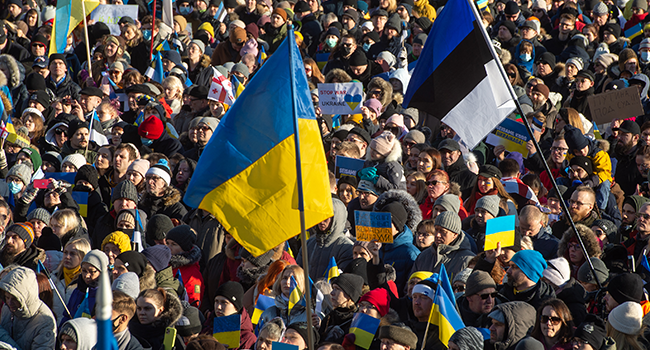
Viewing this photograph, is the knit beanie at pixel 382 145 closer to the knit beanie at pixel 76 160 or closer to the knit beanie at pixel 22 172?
the knit beanie at pixel 76 160

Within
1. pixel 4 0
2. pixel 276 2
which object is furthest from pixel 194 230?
pixel 4 0

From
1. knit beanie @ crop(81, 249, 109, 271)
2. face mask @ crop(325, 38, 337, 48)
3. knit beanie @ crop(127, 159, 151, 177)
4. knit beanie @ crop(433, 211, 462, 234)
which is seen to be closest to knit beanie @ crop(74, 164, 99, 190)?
knit beanie @ crop(127, 159, 151, 177)

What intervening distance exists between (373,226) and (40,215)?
134 inches

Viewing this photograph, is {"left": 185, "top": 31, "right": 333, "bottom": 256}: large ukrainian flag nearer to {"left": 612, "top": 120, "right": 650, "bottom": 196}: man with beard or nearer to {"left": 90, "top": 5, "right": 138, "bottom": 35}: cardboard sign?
{"left": 612, "top": 120, "right": 650, "bottom": 196}: man with beard

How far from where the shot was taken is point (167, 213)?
8.13 meters

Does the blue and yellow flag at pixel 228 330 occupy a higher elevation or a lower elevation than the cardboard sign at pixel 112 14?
higher

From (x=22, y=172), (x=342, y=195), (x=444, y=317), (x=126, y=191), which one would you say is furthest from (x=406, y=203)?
(x=22, y=172)

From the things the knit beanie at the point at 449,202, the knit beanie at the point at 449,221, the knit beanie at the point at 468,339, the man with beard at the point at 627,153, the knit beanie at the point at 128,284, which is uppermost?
the knit beanie at the point at 468,339

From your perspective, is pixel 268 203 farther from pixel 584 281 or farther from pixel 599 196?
pixel 599 196

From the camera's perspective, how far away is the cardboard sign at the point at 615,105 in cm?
886

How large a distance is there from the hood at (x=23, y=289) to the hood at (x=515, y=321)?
10.2 ft

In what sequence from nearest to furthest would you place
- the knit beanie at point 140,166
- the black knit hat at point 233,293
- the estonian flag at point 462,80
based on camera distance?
1. the estonian flag at point 462,80
2. the black knit hat at point 233,293
3. the knit beanie at point 140,166

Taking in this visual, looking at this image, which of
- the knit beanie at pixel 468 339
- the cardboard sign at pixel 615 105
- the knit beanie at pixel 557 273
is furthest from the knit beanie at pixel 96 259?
the cardboard sign at pixel 615 105

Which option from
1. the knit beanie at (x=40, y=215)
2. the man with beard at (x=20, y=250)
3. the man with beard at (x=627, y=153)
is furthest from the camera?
the man with beard at (x=627, y=153)
